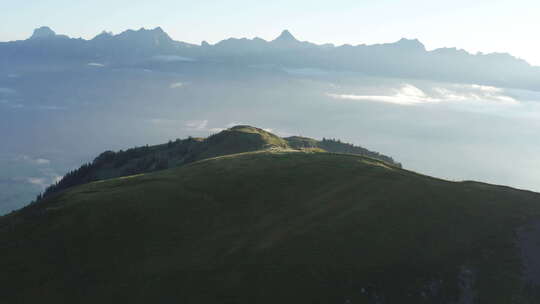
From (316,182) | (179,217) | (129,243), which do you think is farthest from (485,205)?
(129,243)

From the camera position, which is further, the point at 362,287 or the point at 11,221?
the point at 11,221

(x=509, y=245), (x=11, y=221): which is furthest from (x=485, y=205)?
(x=11, y=221)

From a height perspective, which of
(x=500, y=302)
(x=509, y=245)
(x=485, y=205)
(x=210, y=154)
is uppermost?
(x=210, y=154)

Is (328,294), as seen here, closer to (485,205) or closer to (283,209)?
(283,209)

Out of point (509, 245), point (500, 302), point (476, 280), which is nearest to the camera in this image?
point (500, 302)

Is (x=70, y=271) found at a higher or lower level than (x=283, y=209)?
lower

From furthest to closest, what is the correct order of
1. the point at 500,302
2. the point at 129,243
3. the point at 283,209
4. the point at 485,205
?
the point at 283,209 < the point at 485,205 < the point at 129,243 < the point at 500,302

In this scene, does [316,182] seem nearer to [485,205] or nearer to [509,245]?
[485,205]
